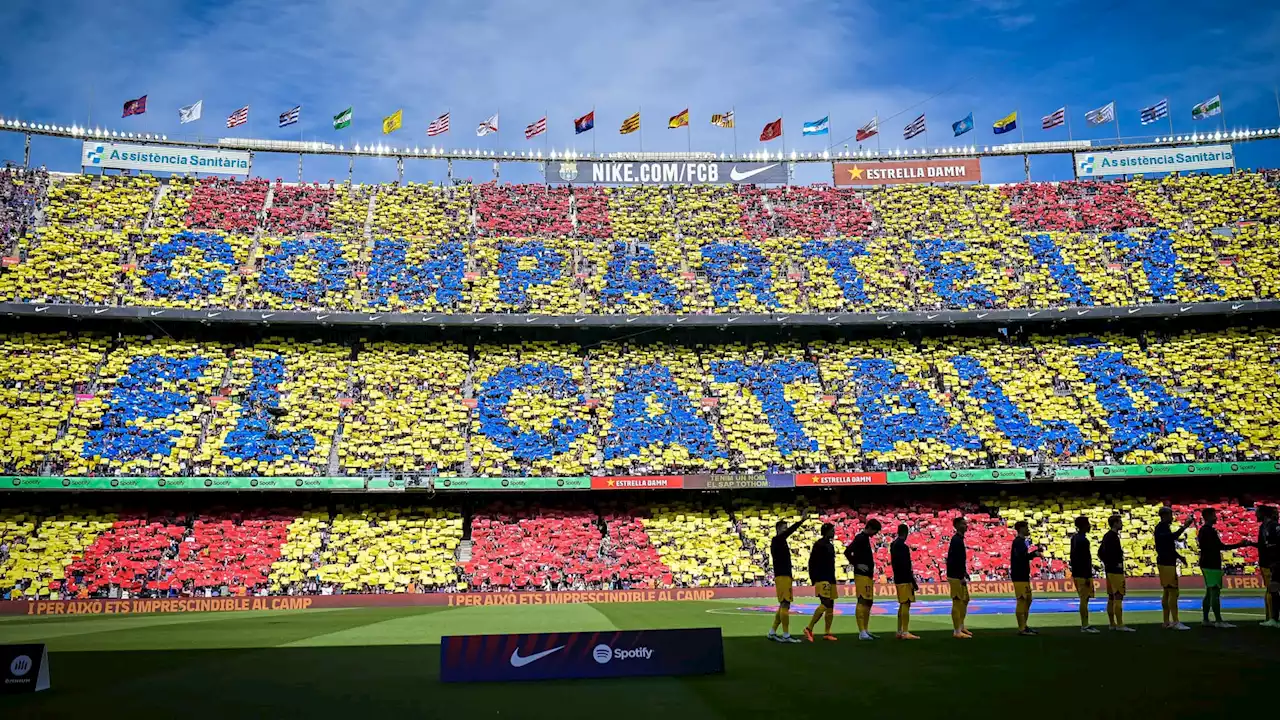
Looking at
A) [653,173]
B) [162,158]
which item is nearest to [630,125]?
[653,173]

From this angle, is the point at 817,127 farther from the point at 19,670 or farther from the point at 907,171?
the point at 19,670

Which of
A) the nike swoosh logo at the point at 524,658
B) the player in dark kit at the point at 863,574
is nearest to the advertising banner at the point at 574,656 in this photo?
the nike swoosh logo at the point at 524,658

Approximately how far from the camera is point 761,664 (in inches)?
485

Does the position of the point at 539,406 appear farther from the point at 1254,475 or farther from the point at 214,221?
the point at 1254,475

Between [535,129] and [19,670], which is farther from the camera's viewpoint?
[535,129]

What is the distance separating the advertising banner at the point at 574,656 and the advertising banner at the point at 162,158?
46.9 m

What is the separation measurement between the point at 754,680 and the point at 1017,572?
722 centimetres

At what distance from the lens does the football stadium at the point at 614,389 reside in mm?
30406

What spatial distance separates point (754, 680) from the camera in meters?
10.9

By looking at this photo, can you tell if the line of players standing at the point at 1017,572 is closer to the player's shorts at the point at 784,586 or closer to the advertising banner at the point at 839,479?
the player's shorts at the point at 784,586

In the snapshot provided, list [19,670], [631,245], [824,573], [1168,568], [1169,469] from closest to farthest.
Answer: [19,670] < [824,573] < [1168,568] < [1169,469] < [631,245]

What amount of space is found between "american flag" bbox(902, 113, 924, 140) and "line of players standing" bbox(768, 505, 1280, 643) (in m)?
42.3

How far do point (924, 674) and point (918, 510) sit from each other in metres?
26.6

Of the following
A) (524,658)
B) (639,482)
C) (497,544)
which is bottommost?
(497,544)
